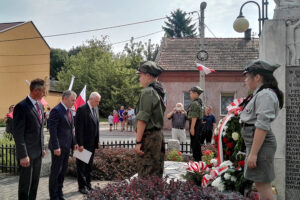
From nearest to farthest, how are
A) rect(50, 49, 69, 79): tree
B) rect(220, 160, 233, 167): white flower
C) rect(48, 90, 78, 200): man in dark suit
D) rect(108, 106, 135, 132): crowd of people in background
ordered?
rect(220, 160, 233, 167): white flower
rect(48, 90, 78, 200): man in dark suit
rect(108, 106, 135, 132): crowd of people in background
rect(50, 49, 69, 79): tree

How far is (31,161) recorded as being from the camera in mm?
4289

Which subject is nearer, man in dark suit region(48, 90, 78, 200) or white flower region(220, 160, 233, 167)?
white flower region(220, 160, 233, 167)

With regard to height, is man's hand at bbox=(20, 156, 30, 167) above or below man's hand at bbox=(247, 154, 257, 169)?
below

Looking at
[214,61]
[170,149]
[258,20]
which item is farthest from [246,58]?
[170,149]

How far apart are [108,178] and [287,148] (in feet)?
14.5

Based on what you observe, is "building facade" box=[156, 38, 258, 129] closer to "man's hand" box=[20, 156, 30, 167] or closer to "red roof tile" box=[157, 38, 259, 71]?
"red roof tile" box=[157, 38, 259, 71]

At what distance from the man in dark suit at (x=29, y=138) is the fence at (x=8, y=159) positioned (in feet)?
13.5

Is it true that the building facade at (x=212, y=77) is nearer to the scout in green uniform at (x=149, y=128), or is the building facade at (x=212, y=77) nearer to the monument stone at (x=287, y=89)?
the monument stone at (x=287, y=89)

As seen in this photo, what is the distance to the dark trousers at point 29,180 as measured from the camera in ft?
13.8

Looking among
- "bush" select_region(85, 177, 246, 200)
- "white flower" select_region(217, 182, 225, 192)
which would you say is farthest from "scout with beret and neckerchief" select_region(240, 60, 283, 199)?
"white flower" select_region(217, 182, 225, 192)

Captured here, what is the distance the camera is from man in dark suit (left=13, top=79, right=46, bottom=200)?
4.13 meters

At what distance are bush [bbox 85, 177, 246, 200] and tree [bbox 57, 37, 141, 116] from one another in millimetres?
29754

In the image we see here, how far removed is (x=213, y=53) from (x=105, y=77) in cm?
1603

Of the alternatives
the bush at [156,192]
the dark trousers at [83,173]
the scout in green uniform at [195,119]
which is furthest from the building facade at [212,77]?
the bush at [156,192]
